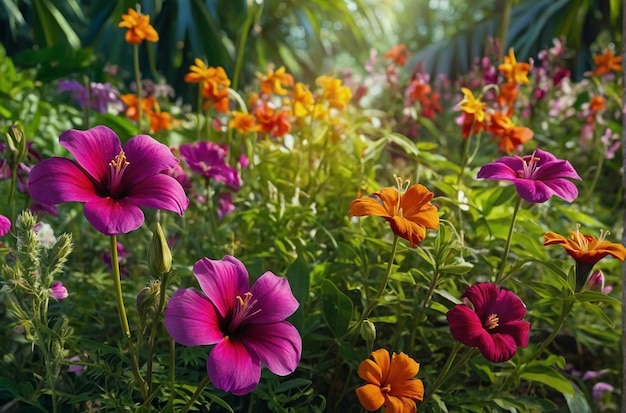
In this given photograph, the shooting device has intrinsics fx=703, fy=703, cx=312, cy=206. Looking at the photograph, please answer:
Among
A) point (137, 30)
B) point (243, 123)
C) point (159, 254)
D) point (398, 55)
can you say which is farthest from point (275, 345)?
point (398, 55)

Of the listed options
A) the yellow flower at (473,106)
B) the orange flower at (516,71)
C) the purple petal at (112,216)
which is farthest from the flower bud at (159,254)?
the orange flower at (516,71)

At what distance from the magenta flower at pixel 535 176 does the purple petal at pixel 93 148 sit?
45 centimetres

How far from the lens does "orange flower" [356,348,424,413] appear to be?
763 millimetres

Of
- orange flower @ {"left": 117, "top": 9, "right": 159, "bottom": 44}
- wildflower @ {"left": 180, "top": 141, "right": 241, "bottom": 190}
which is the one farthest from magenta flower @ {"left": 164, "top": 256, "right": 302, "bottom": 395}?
orange flower @ {"left": 117, "top": 9, "right": 159, "bottom": 44}

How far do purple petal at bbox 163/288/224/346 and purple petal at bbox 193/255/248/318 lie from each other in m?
0.01

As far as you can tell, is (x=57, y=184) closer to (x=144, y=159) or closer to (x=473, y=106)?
(x=144, y=159)

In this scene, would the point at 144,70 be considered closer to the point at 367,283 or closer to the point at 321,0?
the point at 321,0

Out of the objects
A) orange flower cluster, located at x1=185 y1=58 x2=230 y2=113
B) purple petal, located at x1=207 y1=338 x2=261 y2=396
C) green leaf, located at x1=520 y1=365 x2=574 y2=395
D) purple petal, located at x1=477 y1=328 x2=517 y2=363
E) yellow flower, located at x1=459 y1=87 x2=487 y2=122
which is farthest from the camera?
orange flower cluster, located at x1=185 y1=58 x2=230 y2=113

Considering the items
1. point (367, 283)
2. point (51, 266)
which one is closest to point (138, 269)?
point (367, 283)

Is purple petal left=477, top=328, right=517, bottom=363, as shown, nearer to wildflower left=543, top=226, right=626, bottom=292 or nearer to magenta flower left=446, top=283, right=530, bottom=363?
magenta flower left=446, top=283, right=530, bottom=363

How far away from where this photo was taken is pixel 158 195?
74cm

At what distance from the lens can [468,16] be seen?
45.2 feet

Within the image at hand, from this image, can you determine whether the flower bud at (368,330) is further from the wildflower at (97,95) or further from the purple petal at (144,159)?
the wildflower at (97,95)

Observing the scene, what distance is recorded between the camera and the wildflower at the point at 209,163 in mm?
1275
